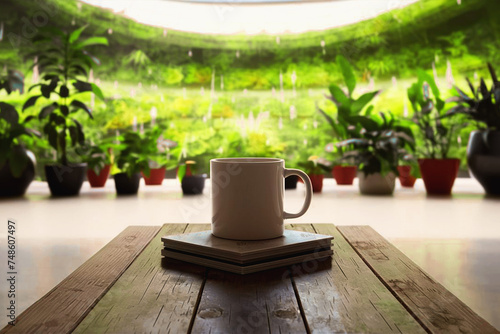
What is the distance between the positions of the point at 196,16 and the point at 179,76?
1.87 feet

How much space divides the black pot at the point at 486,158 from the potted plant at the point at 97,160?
86.3 inches

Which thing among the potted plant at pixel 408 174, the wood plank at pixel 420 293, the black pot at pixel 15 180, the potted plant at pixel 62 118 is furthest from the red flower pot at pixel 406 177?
the wood plank at pixel 420 293

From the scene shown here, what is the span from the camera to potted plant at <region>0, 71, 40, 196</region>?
2719 mm

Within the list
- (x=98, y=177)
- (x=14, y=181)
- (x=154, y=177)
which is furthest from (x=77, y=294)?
(x=154, y=177)

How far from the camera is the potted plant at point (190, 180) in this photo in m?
2.92

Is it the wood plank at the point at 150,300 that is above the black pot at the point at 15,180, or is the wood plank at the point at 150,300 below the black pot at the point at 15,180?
above

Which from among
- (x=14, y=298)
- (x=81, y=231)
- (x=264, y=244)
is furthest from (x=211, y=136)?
(x=264, y=244)

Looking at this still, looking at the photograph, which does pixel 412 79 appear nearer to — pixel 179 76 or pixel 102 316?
pixel 179 76

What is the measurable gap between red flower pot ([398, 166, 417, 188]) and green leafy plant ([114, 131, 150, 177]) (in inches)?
65.5

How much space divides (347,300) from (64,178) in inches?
104

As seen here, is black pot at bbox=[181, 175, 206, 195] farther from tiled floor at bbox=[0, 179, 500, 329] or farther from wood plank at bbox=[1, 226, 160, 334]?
wood plank at bbox=[1, 226, 160, 334]

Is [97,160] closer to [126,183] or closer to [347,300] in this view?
[126,183]

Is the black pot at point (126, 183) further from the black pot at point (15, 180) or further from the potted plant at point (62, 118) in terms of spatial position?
the black pot at point (15, 180)

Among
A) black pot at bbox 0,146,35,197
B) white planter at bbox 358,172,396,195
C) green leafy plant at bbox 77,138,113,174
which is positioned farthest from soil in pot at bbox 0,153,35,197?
white planter at bbox 358,172,396,195
